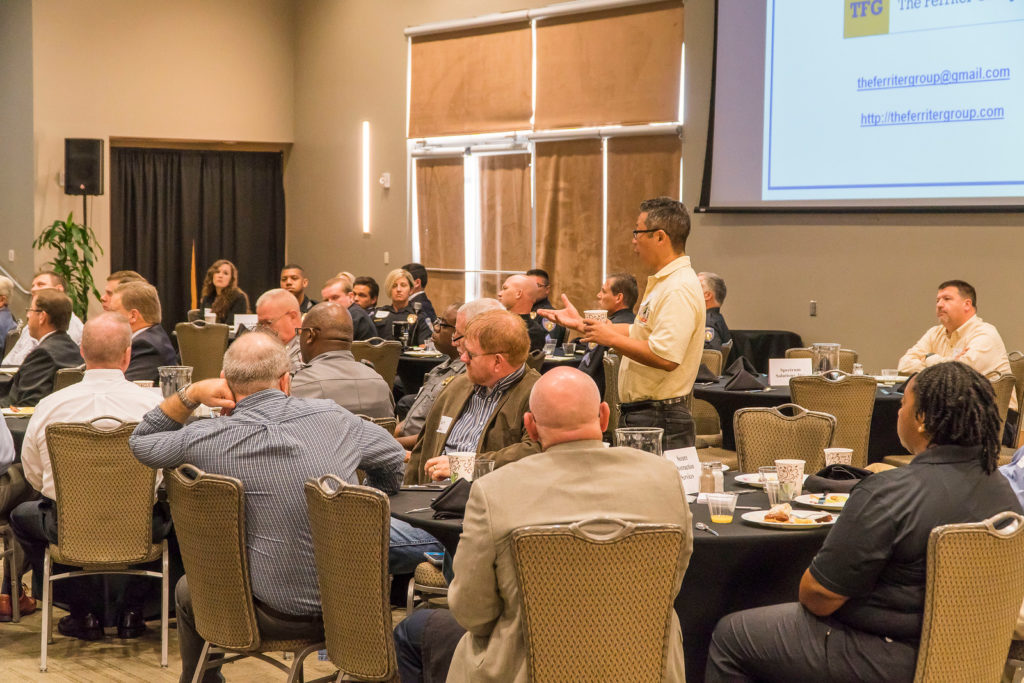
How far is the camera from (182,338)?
958cm

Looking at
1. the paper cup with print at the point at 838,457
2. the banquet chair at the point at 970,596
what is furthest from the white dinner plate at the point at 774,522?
the paper cup with print at the point at 838,457

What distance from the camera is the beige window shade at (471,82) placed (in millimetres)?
11898

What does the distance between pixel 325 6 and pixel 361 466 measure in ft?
37.1

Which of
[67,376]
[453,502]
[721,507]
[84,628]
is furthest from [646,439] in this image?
[67,376]

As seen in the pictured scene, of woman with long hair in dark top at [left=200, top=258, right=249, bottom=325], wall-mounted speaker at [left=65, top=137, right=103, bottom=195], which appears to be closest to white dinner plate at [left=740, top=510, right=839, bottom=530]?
woman with long hair in dark top at [left=200, top=258, right=249, bottom=325]

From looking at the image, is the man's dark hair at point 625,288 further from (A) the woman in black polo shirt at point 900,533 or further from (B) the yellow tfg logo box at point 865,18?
(A) the woman in black polo shirt at point 900,533

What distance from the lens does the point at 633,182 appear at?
10.9m

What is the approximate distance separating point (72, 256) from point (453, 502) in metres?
10.5

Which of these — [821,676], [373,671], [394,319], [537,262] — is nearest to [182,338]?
[394,319]

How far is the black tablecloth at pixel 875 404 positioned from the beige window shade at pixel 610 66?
4506 mm

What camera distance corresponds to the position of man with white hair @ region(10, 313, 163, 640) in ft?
14.8

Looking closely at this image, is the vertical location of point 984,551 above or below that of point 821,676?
above

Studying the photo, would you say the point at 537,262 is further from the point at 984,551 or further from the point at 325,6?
the point at 984,551

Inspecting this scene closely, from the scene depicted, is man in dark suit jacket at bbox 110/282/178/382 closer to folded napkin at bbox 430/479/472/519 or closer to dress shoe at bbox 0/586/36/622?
dress shoe at bbox 0/586/36/622
